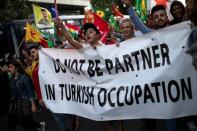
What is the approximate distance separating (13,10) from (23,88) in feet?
39.1

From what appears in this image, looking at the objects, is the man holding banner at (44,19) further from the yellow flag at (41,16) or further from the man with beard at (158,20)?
the man with beard at (158,20)

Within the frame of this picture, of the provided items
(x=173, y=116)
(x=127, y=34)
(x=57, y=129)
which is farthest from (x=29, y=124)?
(x=173, y=116)

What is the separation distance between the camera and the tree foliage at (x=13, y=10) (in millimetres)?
17406

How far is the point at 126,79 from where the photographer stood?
5.53 meters

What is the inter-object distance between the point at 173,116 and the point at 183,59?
64cm

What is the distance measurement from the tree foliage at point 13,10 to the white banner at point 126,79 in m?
11.2

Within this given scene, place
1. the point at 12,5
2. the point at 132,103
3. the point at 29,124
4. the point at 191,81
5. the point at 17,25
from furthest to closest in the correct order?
the point at 12,5
the point at 17,25
the point at 29,124
the point at 132,103
the point at 191,81

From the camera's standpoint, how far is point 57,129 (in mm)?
7797

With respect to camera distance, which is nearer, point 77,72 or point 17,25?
point 77,72

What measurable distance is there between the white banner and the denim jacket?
0.94 feet

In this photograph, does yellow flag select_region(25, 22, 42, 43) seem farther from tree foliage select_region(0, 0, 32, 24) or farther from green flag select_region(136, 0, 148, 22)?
tree foliage select_region(0, 0, 32, 24)

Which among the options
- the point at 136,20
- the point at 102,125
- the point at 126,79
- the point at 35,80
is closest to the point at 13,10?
the point at 102,125

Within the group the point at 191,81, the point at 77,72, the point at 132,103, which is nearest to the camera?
the point at 191,81

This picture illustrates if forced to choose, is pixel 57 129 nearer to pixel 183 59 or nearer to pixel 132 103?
pixel 132 103
